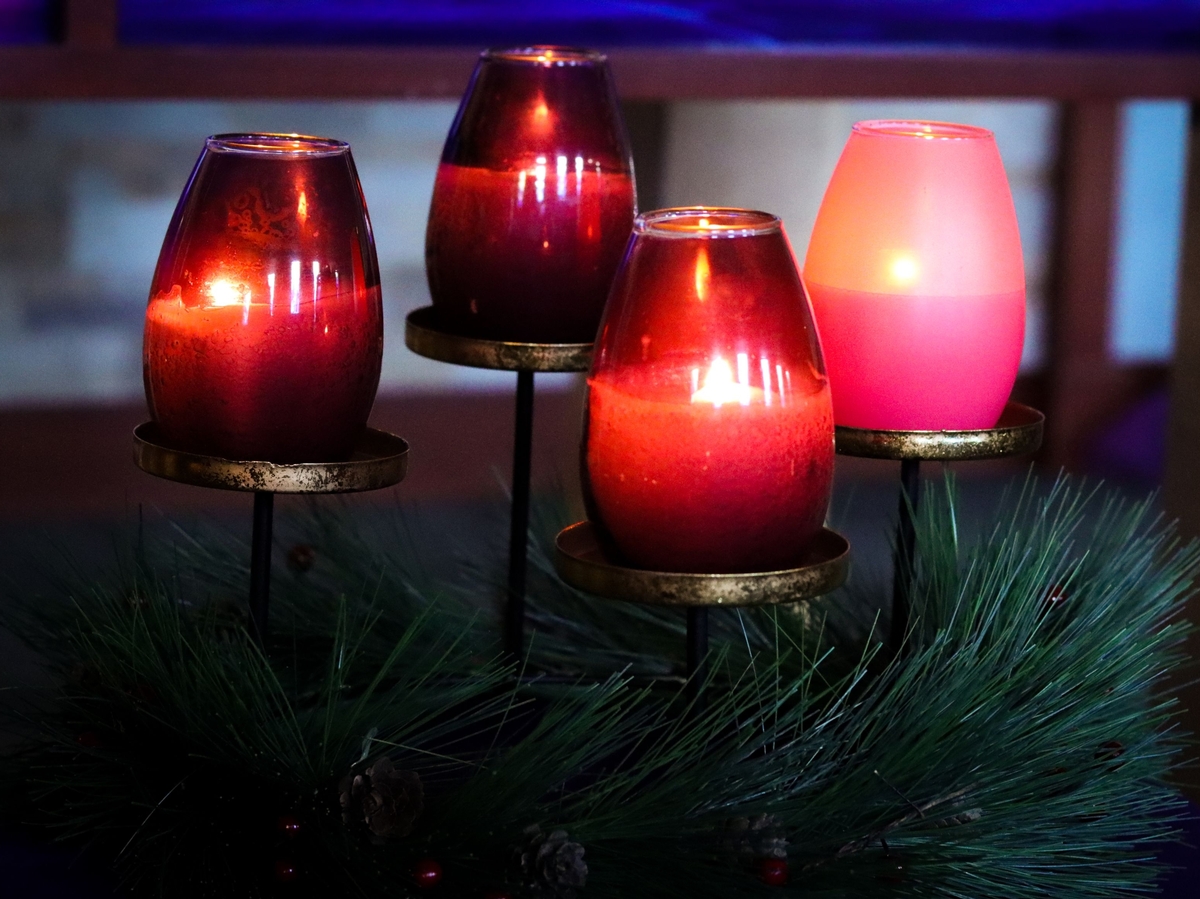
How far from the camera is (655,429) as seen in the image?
426 millimetres

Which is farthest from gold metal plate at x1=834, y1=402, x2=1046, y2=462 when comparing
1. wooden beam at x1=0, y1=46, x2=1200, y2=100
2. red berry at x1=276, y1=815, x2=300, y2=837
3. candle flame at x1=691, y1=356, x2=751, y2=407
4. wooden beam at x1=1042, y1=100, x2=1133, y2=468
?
wooden beam at x1=1042, y1=100, x2=1133, y2=468

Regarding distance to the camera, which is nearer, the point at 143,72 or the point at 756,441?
the point at 756,441

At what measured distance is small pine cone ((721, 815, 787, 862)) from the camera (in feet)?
1.42

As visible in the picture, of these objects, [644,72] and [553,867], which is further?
[644,72]

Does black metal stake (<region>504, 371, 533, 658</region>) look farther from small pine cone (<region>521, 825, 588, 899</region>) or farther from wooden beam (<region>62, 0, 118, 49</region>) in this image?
wooden beam (<region>62, 0, 118, 49</region>)

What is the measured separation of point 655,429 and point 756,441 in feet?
0.09

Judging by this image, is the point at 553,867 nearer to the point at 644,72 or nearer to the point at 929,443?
the point at 929,443

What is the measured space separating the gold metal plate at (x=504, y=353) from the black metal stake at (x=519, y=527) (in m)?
0.05

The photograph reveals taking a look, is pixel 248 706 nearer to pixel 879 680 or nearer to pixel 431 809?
pixel 431 809

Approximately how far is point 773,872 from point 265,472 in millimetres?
182

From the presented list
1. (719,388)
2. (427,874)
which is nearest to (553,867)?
(427,874)

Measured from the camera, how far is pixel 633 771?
0.47 metres

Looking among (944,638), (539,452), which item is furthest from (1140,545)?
(539,452)

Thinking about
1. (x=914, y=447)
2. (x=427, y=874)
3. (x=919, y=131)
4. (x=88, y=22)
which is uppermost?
(x=88, y=22)
